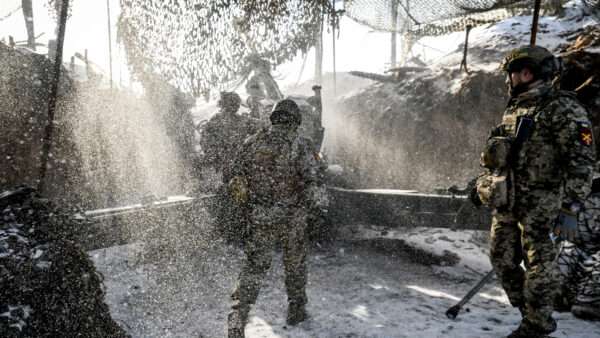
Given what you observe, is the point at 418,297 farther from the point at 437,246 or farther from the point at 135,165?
the point at 135,165

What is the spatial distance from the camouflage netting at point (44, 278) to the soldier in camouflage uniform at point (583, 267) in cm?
340

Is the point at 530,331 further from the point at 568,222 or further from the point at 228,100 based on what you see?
the point at 228,100

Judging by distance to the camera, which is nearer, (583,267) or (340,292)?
(583,267)

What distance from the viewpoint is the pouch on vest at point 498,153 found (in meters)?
2.58

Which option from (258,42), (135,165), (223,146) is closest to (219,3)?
(258,42)

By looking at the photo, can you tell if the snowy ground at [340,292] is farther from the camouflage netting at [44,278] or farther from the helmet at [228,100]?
the helmet at [228,100]

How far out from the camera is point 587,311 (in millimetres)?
2953

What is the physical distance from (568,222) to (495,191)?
0.45 metres

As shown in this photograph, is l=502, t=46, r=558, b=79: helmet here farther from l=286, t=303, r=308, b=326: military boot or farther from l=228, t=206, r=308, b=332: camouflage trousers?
l=286, t=303, r=308, b=326: military boot

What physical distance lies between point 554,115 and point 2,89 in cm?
506

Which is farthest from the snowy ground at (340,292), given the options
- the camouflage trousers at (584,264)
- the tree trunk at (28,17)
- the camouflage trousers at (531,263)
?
the tree trunk at (28,17)

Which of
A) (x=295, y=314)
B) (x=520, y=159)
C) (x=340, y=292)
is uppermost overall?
(x=520, y=159)

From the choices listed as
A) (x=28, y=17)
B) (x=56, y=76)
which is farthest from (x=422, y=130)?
(x=28, y=17)

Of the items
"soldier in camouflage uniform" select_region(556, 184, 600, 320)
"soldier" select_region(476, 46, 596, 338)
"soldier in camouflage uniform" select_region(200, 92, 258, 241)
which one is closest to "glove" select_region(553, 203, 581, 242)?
"soldier" select_region(476, 46, 596, 338)
